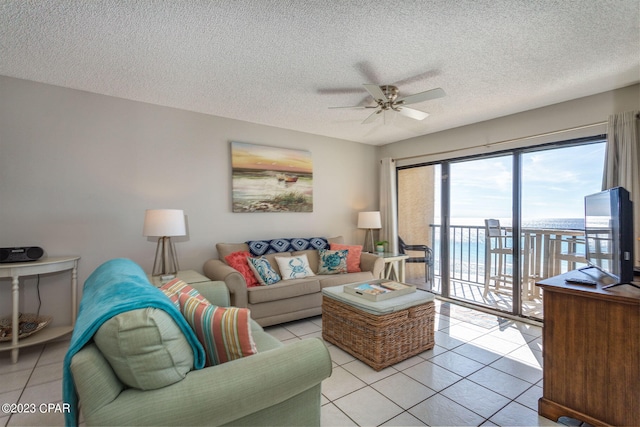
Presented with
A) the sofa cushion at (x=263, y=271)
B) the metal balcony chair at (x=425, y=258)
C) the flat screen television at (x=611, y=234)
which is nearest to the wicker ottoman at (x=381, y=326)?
the sofa cushion at (x=263, y=271)

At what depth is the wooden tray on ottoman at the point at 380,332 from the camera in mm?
2293

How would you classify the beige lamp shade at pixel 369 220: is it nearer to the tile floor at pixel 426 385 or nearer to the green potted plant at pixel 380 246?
the green potted plant at pixel 380 246

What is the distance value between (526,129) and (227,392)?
12.8ft

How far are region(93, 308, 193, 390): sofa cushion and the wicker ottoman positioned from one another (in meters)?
1.57

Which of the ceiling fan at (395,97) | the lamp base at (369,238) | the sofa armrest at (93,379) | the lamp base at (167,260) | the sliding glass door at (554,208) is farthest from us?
the lamp base at (369,238)

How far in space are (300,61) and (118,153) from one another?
2.15m

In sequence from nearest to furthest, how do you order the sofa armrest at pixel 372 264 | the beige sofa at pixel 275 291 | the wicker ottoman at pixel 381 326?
the wicker ottoman at pixel 381 326 → the beige sofa at pixel 275 291 → the sofa armrest at pixel 372 264

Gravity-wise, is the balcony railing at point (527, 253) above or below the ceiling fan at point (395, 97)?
below

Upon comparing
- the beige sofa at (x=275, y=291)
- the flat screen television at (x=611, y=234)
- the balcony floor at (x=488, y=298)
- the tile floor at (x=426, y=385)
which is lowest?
the tile floor at (x=426, y=385)

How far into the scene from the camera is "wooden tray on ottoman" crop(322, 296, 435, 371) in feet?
7.52

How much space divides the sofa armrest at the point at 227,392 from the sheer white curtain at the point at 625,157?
3.05 meters

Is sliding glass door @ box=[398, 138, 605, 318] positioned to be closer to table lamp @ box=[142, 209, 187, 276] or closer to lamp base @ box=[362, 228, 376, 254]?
lamp base @ box=[362, 228, 376, 254]

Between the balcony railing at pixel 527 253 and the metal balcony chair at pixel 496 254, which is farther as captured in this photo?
the metal balcony chair at pixel 496 254

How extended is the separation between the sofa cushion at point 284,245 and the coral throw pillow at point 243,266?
0.99 feet
